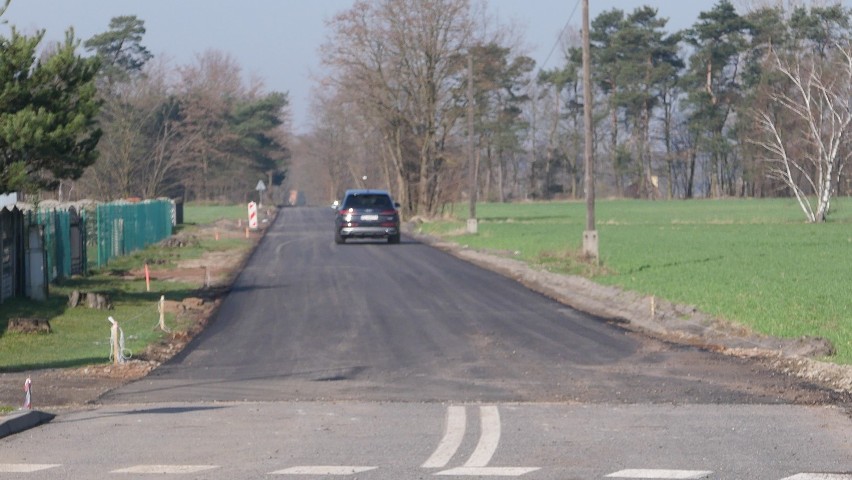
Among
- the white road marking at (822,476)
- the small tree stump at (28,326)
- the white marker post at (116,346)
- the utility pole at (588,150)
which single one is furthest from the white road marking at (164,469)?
the utility pole at (588,150)

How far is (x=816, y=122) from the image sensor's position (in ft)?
214

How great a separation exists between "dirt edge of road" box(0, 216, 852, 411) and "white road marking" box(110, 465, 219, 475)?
10.0 ft

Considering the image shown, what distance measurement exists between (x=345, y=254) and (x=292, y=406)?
25102 mm

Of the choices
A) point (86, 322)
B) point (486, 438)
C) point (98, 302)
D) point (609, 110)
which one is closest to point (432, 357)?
point (486, 438)

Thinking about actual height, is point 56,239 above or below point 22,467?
above

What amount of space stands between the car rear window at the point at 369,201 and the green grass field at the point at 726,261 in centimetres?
348

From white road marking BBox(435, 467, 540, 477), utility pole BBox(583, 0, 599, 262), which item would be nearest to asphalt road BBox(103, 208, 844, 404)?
white road marking BBox(435, 467, 540, 477)

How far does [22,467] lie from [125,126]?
50.1 meters

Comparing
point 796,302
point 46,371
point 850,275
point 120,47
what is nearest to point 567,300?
point 796,302

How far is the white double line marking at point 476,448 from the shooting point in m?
8.10

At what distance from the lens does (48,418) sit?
1040 cm

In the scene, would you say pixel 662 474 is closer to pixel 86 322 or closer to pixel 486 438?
pixel 486 438

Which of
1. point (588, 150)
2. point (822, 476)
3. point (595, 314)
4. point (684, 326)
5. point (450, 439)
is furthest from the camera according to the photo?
point (588, 150)

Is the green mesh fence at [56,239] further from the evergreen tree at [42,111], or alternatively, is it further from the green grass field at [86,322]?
the evergreen tree at [42,111]
